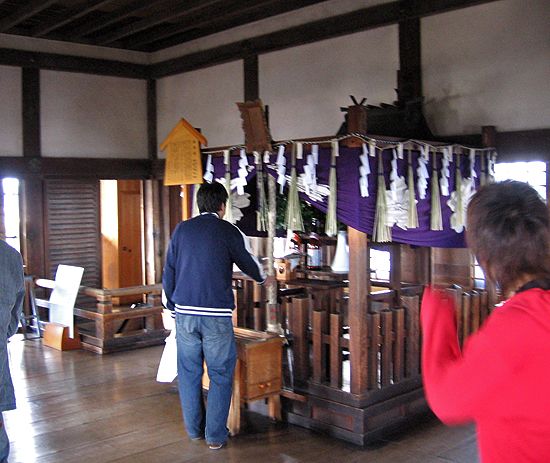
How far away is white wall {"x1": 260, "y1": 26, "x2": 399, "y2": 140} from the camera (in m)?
6.23

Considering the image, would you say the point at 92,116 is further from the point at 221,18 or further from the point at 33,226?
the point at 221,18

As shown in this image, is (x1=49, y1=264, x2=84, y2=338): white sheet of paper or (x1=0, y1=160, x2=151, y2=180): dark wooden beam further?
(x1=0, y1=160, x2=151, y2=180): dark wooden beam

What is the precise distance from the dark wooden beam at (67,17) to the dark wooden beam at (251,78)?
170cm

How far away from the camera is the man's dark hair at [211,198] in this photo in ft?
13.6

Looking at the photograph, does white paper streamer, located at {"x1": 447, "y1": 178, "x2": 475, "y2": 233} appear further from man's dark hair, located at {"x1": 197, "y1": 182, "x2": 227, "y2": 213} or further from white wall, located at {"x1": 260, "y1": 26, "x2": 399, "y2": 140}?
man's dark hair, located at {"x1": 197, "y1": 182, "x2": 227, "y2": 213}

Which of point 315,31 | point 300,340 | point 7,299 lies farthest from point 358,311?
point 315,31

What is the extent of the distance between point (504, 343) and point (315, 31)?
6.00m

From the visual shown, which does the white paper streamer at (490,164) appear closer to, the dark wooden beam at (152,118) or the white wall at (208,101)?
the white wall at (208,101)

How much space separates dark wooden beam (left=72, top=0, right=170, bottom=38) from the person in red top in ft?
19.7

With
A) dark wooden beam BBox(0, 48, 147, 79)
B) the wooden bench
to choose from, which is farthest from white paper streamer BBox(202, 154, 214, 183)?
dark wooden beam BBox(0, 48, 147, 79)

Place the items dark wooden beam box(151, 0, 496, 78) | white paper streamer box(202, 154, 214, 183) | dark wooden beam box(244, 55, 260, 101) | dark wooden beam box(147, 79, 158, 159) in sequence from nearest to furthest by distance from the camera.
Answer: white paper streamer box(202, 154, 214, 183) → dark wooden beam box(151, 0, 496, 78) → dark wooden beam box(244, 55, 260, 101) → dark wooden beam box(147, 79, 158, 159)

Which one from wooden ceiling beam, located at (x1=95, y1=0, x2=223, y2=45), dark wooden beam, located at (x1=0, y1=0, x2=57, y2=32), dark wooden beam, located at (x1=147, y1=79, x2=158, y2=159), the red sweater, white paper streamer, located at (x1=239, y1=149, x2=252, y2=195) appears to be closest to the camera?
the red sweater

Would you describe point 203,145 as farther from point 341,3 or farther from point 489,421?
point 489,421

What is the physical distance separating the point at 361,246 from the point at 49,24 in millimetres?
4996
